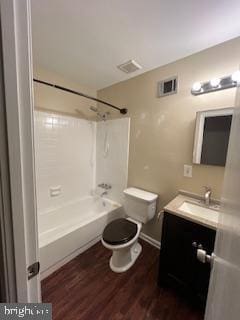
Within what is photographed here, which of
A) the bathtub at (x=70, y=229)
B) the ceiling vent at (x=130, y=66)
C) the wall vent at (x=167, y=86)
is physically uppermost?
the ceiling vent at (x=130, y=66)

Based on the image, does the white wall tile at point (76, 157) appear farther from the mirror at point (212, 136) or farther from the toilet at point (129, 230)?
the mirror at point (212, 136)

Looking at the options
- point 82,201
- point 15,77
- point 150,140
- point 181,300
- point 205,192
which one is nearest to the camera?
point 15,77

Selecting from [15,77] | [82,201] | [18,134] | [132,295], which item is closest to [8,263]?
[18,134]

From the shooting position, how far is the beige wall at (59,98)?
1979mm

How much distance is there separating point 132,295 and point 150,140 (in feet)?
5.43

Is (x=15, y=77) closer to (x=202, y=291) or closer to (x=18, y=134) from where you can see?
(x=18, y=134)

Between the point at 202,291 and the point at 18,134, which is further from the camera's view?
the point at 202,291

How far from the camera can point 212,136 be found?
147 centimetres

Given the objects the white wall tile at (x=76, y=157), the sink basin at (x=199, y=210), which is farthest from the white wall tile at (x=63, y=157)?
the sink basin at (x=199, y=210)

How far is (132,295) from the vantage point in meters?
1.38

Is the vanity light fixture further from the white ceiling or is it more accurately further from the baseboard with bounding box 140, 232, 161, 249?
the baseboard with bounding box 140, 232, 161, 249

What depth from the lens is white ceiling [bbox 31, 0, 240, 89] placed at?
1.07m

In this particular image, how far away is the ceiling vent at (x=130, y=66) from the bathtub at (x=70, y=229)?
1911mm

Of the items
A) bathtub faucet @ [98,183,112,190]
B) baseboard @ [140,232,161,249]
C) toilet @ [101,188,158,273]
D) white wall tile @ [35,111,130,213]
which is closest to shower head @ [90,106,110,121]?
white wall tile @ [35,111,130,213]
